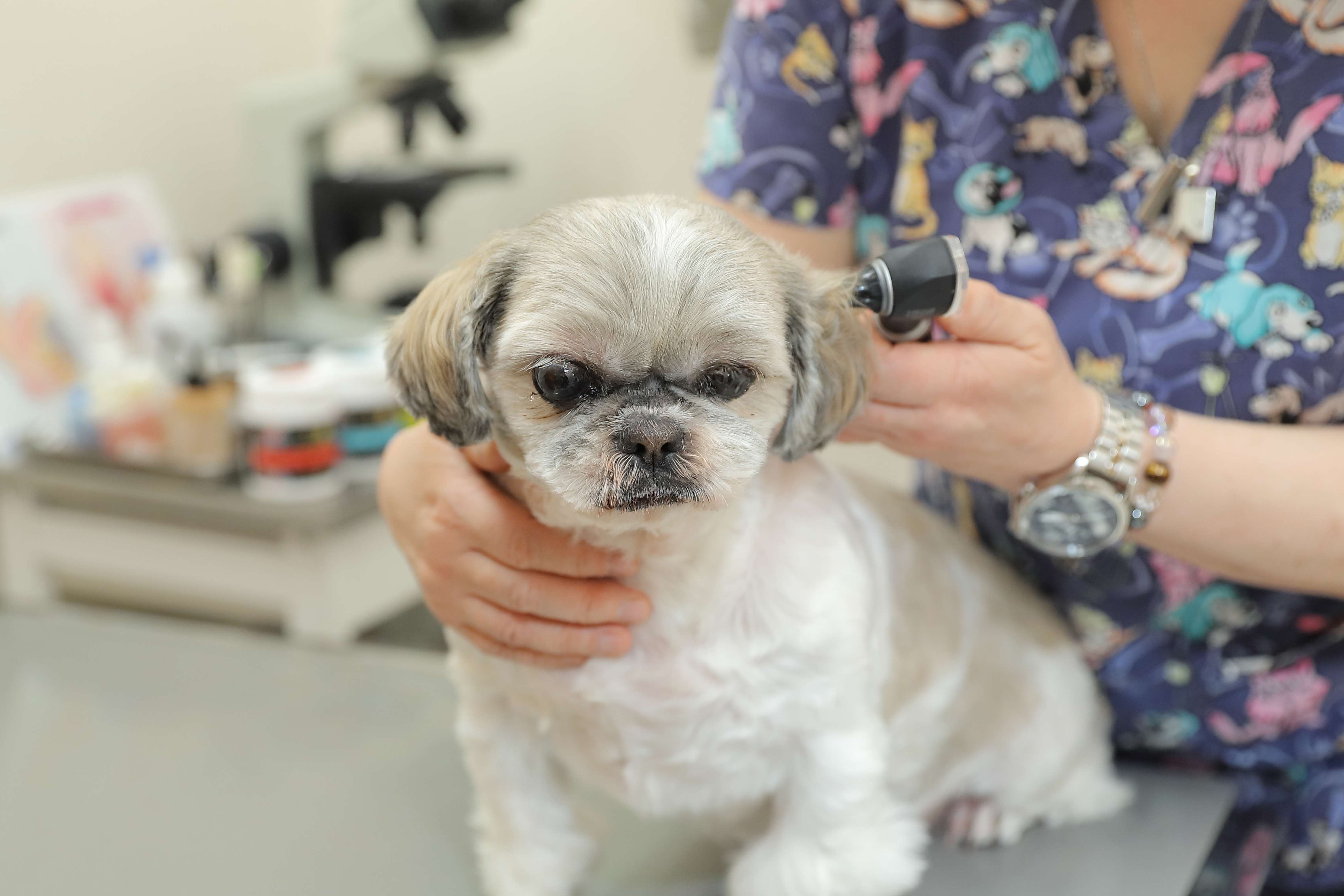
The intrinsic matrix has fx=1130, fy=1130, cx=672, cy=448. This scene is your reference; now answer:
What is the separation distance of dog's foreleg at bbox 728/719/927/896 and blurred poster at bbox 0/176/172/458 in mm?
1472

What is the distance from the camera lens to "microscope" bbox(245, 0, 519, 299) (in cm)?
202

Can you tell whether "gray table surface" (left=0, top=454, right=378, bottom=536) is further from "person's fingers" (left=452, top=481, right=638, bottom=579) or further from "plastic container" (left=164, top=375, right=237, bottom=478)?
"person's fingers" (left=452, top=481, right=638, bottom=579)

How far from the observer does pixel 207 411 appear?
1680mm

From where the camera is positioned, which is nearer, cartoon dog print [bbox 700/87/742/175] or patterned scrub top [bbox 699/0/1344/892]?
patterned scrub top [bbox 699/0/1344/892]

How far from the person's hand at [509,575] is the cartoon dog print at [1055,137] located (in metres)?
0.50

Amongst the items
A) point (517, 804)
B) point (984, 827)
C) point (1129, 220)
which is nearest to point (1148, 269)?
point (1129, 220)

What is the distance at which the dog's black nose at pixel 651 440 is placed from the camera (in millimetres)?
673

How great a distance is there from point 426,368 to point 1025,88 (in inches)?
22.2

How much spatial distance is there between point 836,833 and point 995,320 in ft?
1.27

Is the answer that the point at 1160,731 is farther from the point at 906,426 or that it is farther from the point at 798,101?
the point at 798,101

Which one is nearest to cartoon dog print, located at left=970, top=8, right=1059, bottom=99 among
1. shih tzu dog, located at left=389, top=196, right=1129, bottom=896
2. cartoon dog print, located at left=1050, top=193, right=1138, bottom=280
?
cartoon dog print, located at left=1050, top=193, right=1138, bottom=280

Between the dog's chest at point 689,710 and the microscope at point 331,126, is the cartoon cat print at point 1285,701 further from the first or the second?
the microscope at point 331,126

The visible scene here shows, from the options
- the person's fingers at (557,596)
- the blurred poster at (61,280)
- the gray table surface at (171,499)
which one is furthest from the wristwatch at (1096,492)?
the blurred poster at (61,280)

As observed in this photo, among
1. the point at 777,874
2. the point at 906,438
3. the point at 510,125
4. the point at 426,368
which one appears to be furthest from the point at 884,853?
the point at 510,125
